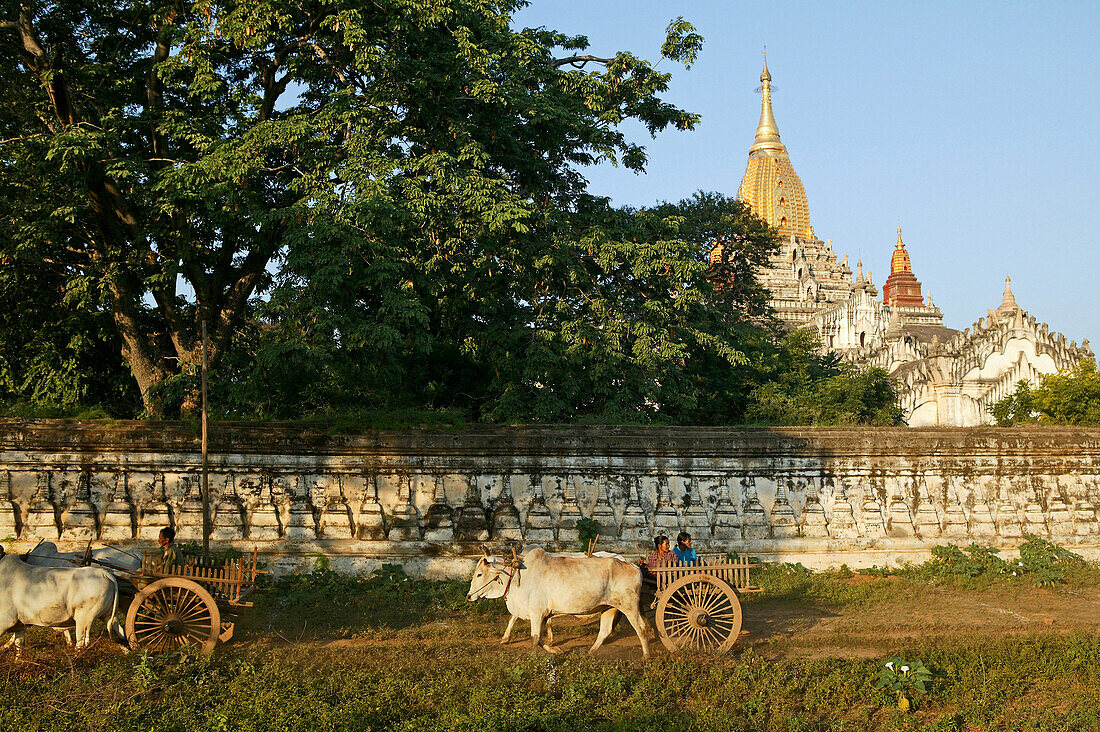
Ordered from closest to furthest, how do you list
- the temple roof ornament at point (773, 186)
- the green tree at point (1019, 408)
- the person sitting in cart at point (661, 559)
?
the person sitting in cart at point (661, 559), the green tree at point (1019, 408), the temple roof ornament at point (773, 186)

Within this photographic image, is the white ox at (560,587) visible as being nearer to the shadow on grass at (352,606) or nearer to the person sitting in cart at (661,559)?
the person sitting in cart at (661,559)

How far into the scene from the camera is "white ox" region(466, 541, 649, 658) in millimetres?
9602

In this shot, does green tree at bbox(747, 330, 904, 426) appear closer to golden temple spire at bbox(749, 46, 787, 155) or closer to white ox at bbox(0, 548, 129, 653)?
white ox at bbox(0, 548, 129, 653)

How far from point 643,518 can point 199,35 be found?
33.5ft

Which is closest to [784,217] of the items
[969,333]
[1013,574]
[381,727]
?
[969,333]

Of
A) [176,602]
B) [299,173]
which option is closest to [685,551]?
[176,602]

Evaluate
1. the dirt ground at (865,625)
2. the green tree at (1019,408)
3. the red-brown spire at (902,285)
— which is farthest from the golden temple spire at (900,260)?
the dirt ground at (865,625)

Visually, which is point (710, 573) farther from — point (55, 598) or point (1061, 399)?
point (1061, 399)

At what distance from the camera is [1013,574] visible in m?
14.0

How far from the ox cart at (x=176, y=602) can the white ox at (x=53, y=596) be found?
294 millimetres

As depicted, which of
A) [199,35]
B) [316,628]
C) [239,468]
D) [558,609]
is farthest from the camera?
[199,35]

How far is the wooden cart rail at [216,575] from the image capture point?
9.25 meters

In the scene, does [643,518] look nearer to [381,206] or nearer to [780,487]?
[780,487]

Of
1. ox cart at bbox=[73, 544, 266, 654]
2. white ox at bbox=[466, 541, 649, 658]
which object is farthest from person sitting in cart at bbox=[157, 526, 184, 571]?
white ox at bbox=[466, 541, 649, 658]
